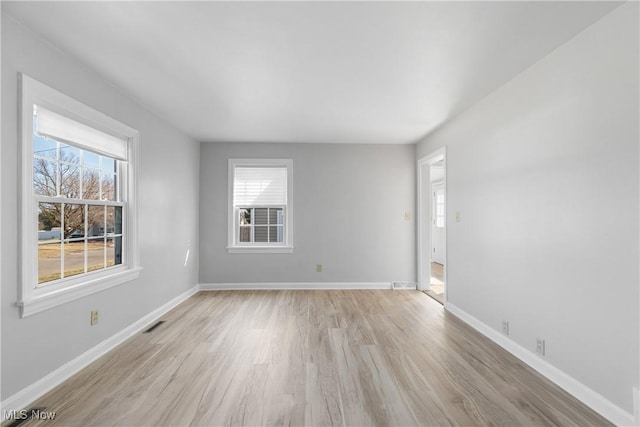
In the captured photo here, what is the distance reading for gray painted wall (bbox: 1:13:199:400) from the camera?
1867mm

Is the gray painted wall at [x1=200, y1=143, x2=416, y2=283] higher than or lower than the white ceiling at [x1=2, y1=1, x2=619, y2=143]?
lower

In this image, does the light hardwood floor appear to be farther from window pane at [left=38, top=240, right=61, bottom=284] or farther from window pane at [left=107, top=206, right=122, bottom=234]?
window pane at [left=107, top=206, right=122, bottom=234]

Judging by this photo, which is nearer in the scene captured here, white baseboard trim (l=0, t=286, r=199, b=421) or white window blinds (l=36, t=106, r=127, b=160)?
white baseboard trim (l=0, t=286, r=199, b=421)

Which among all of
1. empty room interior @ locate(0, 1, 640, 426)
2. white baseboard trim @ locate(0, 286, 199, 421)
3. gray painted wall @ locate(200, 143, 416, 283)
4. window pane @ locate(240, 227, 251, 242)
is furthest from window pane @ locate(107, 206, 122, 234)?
window pane @ locate(240, 227, 251, 242)

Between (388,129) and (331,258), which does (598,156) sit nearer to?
(388,129)

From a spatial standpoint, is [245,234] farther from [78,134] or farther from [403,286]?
[78,134]

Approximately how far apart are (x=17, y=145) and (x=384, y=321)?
3637 millimetres

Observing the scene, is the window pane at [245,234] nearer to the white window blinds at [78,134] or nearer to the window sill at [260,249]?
the window sill at [260,249]

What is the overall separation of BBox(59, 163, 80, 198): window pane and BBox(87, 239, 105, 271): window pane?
47cm

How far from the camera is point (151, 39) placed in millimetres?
2113

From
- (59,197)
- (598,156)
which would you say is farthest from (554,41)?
(59,197)

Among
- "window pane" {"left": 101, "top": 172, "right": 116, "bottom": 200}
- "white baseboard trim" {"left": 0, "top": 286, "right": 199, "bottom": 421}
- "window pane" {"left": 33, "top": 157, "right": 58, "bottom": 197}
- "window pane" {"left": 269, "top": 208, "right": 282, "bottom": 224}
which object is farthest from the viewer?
"window pane" {"left": 269, "top": 208, "right": 282, "bottom": 224}

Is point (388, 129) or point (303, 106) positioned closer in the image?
point (303, 106)

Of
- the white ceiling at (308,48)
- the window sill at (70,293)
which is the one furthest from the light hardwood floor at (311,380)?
the white ceiling at (308,48)
